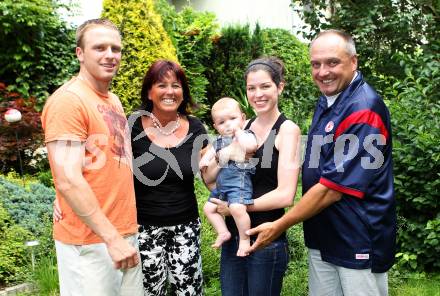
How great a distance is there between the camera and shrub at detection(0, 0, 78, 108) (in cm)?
834

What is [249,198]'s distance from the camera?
9.55 ft

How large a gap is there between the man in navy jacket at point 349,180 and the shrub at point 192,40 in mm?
6889

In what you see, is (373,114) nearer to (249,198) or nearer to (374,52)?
(249,198)

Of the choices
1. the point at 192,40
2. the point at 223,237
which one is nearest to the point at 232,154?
the point at 223,237

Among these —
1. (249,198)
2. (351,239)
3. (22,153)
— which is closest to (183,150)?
(249,198)

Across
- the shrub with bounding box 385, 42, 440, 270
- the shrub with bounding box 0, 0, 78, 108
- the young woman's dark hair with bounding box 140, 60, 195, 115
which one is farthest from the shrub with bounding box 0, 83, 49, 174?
the shrub with bounding box 385, 42, 440, 270

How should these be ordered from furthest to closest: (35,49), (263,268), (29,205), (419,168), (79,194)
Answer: (35,49)
(29,205)
(419,168)
(263,268)
(79,194)

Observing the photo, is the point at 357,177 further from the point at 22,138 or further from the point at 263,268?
the point at 22,138

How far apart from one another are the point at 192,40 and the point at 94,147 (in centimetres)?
808

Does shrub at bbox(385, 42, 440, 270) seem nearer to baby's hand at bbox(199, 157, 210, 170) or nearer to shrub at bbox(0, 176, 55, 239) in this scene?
baby's hand at bbox(199, 157, 210, 170)

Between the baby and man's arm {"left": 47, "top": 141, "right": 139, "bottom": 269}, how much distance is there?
28.1 inches

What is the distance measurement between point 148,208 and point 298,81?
4588 millimetres

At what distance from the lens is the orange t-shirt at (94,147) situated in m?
2.48

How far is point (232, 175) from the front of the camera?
9.93 feet
